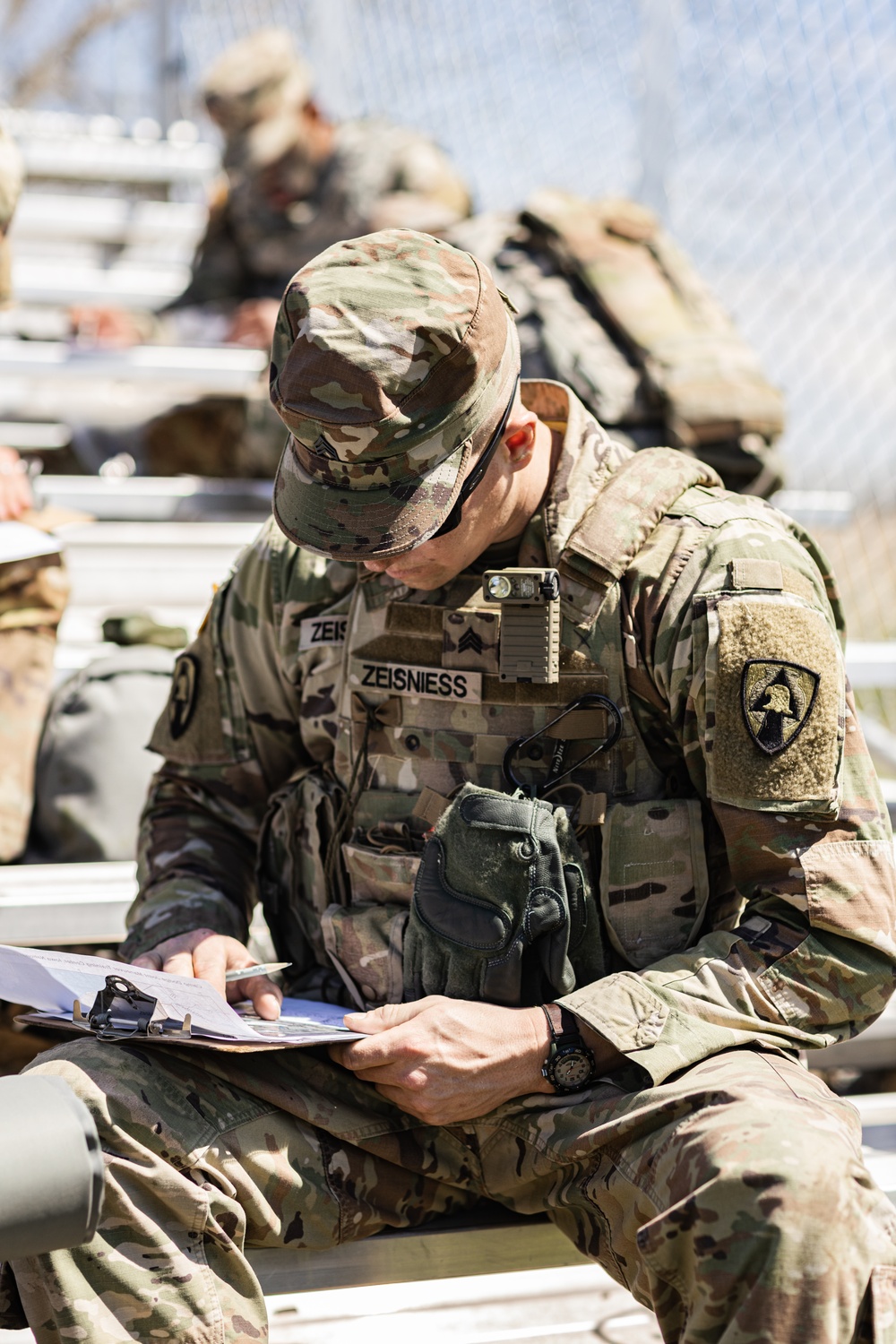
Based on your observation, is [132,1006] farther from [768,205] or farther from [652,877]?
[768,205]

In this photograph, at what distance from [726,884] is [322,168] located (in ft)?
12.9

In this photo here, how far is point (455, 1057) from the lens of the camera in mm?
1534

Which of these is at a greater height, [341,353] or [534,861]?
[341,353]

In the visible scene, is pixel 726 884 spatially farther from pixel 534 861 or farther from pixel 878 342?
pixel 878 342

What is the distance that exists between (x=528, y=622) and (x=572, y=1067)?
1.66 ft

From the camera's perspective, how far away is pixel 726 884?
170 cm

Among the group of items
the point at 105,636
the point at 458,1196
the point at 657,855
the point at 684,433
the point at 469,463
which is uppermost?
the point at 469,463

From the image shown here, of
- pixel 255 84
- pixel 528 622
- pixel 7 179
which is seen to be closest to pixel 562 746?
pixel 528 622

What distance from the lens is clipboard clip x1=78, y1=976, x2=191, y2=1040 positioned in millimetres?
1513

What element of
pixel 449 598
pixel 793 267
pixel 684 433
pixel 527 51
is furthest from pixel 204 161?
pixel 449 598

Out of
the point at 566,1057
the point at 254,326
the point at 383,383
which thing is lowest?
the point at 254,326

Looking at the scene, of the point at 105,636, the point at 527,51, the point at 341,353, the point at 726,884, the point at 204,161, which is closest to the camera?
the point at 341,353

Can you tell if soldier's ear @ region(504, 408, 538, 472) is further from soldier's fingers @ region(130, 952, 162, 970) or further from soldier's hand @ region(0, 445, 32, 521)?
soldier's hand @ region(0, 445, 32, 521)

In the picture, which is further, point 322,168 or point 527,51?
point 527,51
